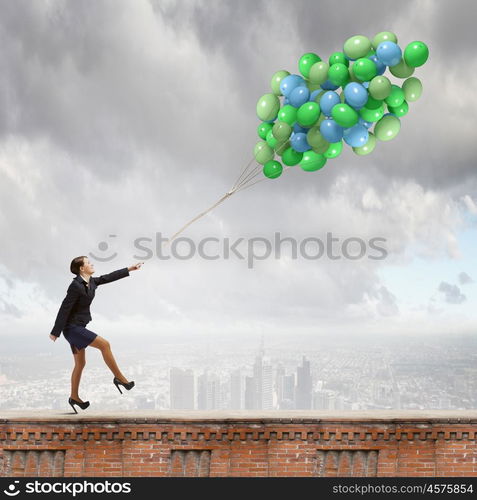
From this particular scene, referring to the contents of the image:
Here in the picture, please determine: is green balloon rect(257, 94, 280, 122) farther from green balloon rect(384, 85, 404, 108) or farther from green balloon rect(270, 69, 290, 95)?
green balloon rect(384, 85, 404, 108)

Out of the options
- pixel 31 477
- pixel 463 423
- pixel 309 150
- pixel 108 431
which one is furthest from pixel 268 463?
pixel 309 150

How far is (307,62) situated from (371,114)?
1.31 m

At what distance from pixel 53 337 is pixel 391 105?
225 inches

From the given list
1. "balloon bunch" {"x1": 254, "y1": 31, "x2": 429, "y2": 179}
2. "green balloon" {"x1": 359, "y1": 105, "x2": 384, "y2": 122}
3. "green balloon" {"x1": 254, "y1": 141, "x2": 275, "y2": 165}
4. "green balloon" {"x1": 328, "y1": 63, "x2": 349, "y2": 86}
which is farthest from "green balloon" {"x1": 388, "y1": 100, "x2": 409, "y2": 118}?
"green balloon" {"x1": 254, "y1": 141, "x2": 275, "y2": 165}

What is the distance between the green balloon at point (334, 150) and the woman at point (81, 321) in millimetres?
3215

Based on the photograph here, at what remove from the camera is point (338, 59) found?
27.3ft

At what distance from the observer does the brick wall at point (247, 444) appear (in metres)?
7.92

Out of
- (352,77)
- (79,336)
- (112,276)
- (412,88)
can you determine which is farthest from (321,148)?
(79,336)

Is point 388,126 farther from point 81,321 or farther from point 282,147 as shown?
point 81,321

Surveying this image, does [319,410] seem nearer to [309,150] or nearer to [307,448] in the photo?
[307,448]

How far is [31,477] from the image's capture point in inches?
313

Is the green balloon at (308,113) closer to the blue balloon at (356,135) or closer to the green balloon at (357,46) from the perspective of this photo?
the blue balloon at (356,135)
